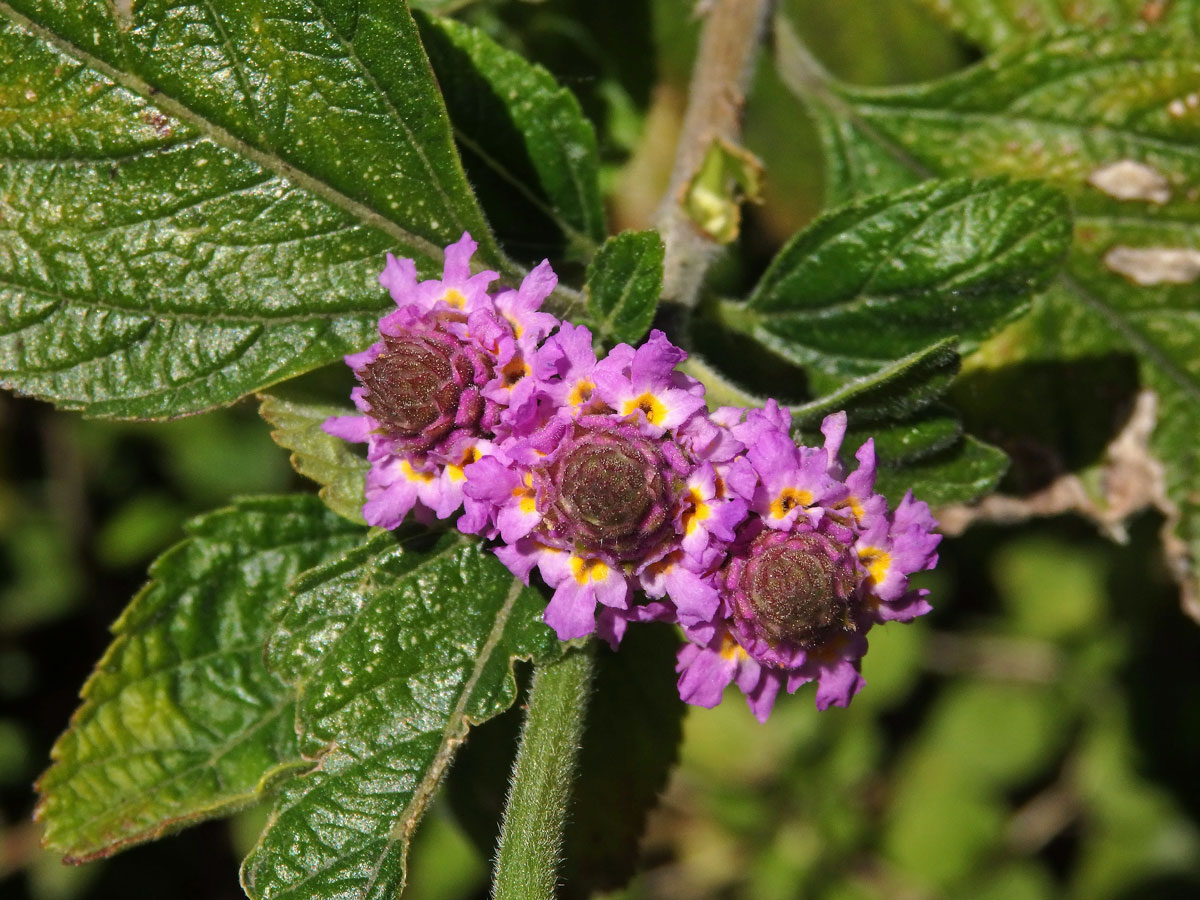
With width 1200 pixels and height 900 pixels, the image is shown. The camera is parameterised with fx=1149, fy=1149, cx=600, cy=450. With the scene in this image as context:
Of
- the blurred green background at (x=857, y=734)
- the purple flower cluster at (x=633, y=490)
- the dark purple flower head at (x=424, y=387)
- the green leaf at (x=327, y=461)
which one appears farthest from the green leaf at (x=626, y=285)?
the blurred green background at (x=857, y=734)

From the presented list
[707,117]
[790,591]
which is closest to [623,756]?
[790,591]

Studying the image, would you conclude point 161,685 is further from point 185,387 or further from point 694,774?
point 694,774

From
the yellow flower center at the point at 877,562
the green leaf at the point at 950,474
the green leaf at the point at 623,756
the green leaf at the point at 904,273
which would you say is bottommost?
the green leaf at the point at 623,756

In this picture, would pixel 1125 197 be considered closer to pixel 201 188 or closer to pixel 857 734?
pixel 201 188

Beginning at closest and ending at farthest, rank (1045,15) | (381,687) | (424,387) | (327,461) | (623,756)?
(424,387)
(381,687)
(327,461)
(623,756)
(1045,15)

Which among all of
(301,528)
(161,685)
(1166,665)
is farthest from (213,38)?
(1166,665)

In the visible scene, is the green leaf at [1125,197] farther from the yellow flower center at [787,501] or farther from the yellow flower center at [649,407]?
the yellow flower center at [649,407]

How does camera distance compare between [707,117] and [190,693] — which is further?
[707,117]
